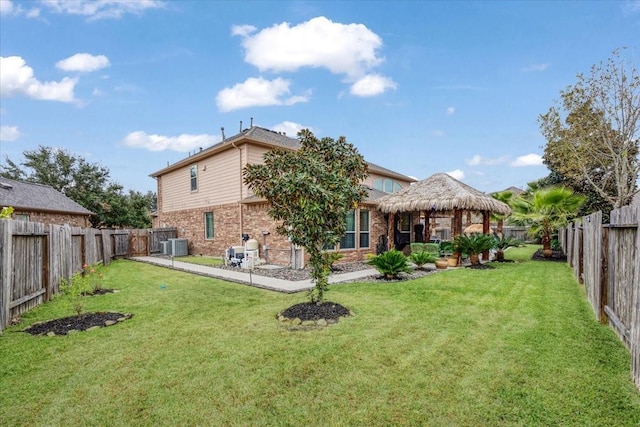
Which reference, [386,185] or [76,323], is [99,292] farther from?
[386,185]

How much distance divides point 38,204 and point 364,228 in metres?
18.1

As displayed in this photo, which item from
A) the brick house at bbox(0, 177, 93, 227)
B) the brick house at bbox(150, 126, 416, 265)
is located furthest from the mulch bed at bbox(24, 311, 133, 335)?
the brick house at bbox(0, 177, 93, 227)

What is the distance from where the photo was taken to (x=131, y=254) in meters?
18.6

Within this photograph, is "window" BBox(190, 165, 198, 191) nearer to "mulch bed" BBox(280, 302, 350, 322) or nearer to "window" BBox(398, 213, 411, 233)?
"window" BBox(398, 213, 411, 233)

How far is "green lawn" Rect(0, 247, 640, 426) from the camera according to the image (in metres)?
2.94

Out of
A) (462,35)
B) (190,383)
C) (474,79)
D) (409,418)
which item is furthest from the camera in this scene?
(474,79)

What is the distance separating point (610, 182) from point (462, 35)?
1581cm

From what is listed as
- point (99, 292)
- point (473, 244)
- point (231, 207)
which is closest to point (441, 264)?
point (473, 244)

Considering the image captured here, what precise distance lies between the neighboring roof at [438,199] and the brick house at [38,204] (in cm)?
1787

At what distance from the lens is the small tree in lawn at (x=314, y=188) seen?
565 centimetres

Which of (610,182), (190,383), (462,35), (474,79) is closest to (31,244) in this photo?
(190,383)

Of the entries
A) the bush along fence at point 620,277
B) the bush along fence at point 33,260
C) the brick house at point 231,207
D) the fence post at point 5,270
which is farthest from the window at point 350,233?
the fence post at point 5,270

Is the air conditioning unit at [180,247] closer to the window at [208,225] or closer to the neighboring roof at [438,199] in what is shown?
the window at [208,225]

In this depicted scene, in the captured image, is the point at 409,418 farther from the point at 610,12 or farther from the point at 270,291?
the point at 610,12
